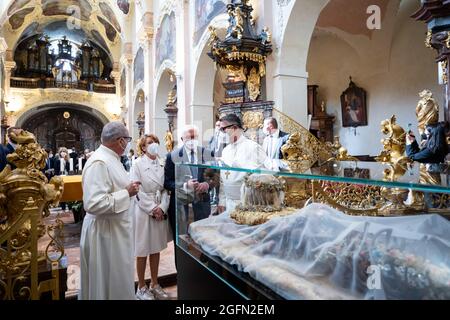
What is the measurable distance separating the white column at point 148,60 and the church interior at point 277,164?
0.10m

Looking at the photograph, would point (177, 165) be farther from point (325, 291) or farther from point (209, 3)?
point (209, 3)

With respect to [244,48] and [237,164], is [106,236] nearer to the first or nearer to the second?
[237,164]

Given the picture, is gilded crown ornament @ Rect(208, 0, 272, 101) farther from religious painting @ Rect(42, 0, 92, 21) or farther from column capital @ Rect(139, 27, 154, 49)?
religious painting @ Rect(42, 0, 92, 21)

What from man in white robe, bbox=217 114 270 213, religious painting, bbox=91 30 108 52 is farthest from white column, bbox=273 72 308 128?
religious painting, bbox=91 30 108 52

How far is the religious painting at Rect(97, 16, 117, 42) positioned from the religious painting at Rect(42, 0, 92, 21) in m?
0.95

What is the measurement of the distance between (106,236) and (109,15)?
915 inches

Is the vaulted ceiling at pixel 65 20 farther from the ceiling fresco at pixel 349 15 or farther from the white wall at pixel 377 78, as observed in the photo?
the ceiling fresco at pixel 349 15

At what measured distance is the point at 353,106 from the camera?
Result: 36.0ft

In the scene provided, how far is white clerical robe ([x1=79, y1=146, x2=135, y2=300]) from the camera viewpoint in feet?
7.70

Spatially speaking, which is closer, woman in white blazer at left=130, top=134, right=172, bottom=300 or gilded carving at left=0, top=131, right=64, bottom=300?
gilded carving at left=0, top=131, right=64, bottom=300
